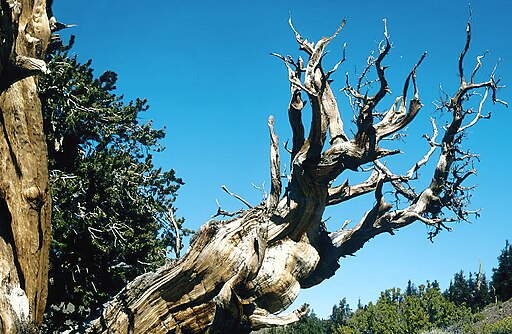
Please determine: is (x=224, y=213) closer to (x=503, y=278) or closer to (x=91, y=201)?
(x=91, y=201)

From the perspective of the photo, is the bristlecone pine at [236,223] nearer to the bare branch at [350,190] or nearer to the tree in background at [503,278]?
the bare branch at [350,190]

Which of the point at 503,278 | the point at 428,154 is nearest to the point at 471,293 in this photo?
the point at 503,278

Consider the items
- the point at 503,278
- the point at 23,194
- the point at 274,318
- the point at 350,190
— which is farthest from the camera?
the point at 503,278

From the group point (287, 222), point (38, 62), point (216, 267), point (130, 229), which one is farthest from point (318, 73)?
point (130, 229)

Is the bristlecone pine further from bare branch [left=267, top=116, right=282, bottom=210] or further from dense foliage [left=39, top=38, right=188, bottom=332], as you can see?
dense foliage [left=39, top=38, right=188, bottom=332]

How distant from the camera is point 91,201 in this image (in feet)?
46.7

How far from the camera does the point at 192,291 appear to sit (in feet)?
33.3

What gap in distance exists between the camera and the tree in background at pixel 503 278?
147 ft

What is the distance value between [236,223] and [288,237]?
1252mm

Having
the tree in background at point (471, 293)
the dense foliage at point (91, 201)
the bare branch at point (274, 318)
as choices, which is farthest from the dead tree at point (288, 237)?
the tree in background at point (471, 293)

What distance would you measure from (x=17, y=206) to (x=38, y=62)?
84.9 inches

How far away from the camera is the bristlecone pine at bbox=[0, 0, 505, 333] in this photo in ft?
26.3

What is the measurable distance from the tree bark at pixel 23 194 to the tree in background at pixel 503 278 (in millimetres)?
41711

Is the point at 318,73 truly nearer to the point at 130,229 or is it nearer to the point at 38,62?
the point at 38,62
